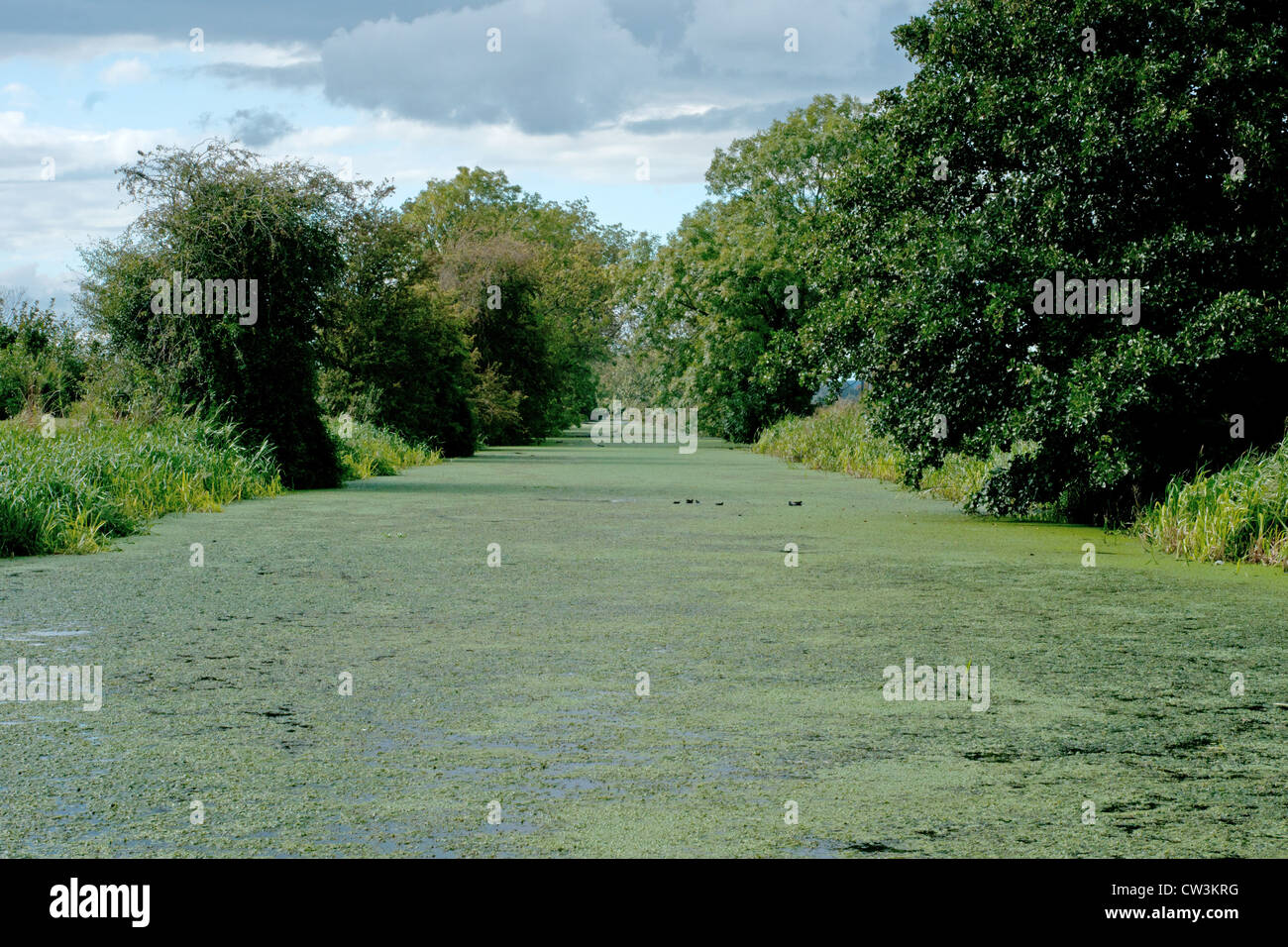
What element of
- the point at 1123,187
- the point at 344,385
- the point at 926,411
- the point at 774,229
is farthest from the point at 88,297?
the point at 774,229

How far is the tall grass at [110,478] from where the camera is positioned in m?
10.6

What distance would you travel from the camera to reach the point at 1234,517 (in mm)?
10359

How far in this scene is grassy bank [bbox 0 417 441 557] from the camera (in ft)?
34.9

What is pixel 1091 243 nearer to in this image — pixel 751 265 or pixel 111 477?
pixel 111 477

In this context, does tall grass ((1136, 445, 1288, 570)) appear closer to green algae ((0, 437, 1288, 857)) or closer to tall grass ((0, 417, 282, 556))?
green algae ((0, 437, 1288, 857))

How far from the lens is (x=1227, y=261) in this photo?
11.6 metres

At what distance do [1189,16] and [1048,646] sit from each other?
296 inches

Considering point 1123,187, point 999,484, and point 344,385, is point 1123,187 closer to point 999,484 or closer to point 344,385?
point 999,484

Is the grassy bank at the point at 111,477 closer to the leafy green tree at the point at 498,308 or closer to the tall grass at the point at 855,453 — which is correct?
the tall grass at the point at 855,453

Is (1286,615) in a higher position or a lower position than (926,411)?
lower

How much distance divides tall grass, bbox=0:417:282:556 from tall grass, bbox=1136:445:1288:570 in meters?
8.81

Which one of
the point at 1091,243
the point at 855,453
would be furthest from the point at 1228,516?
the point at 855,453

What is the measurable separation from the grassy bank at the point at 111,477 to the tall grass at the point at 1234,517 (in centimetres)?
881

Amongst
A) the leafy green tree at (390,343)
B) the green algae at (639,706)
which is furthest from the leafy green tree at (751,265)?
Result: the green algae at (639,706)
